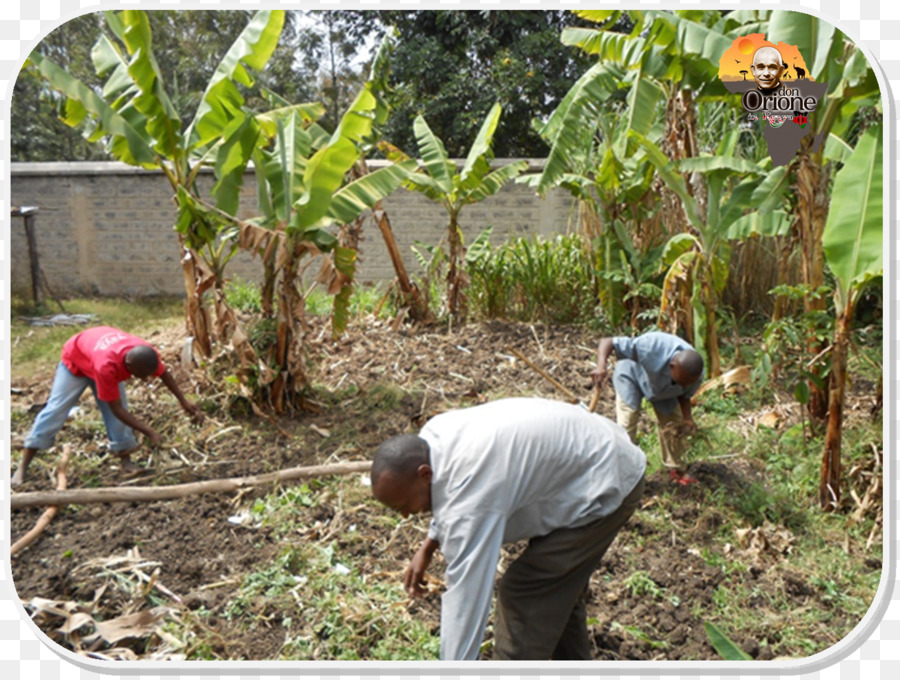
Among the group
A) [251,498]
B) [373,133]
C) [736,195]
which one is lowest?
[251,498]

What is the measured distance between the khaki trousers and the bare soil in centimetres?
51

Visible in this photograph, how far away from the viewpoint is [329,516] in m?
3.60

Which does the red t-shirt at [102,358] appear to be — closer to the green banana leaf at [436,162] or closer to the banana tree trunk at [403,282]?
the banana tree trunk at [403,282]

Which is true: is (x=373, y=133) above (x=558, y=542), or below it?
above

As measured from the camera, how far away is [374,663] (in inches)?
88.5

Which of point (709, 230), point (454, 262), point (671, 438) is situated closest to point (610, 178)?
point (709, 230)

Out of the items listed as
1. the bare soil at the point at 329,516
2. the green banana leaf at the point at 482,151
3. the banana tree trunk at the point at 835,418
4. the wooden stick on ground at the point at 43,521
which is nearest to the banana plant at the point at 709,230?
the bare soil at the point at 329,516

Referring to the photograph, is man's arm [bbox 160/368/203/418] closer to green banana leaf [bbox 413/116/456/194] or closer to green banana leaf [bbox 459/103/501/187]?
green banana leaf [bbox 413/116/456/194]

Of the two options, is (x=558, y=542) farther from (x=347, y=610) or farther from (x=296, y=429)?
(x=296, y=429)

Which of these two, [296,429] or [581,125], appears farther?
[581,125]

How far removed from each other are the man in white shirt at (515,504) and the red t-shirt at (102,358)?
2310mm

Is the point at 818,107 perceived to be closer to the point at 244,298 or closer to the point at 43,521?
the point at 43,521

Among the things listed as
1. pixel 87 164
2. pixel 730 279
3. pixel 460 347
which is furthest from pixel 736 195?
pixel 87 164

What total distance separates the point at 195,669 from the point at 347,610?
2.04 feet
